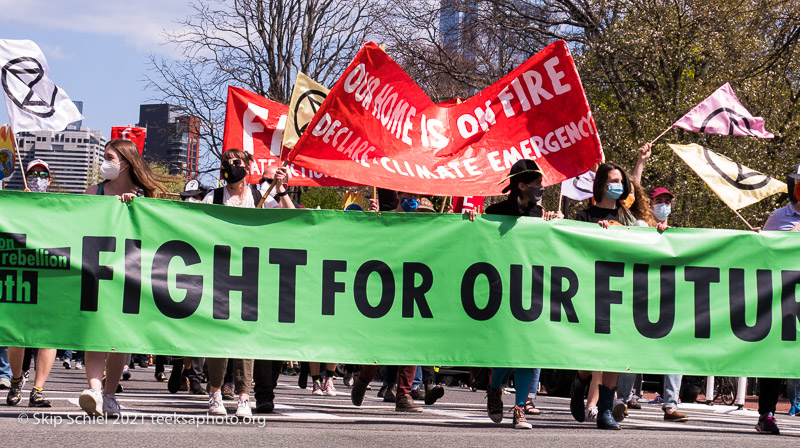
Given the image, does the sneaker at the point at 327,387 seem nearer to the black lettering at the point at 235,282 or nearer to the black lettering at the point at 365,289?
the black lettering at the point at 365,289

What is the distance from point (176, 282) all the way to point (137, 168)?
0.90 metres

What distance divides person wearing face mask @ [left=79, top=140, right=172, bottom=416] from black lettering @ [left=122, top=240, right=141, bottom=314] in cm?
33

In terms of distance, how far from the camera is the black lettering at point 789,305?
8.99 m

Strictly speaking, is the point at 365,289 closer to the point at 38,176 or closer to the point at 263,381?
the point at 263,381

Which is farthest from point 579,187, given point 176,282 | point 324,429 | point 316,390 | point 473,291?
point 324,429

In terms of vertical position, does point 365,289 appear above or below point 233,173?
below

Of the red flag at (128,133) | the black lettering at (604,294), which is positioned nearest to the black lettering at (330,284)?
the black lettering at (604,294)

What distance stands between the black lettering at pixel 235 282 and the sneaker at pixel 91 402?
107cm

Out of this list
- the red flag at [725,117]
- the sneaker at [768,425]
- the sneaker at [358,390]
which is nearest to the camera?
the sneaker at [768,425]

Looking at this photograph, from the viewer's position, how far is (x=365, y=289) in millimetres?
8391

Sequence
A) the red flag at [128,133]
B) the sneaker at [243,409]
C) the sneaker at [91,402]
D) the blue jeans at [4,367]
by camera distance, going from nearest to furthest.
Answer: the sneaker at [91,402]
the sneaker at [243,409]
the blue jeans at [4,367]
the red flag at [128,133]

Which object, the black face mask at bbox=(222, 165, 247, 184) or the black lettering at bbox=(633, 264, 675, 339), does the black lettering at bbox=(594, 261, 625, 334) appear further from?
the black face mask at bbox=(222, 165, 247, 184)

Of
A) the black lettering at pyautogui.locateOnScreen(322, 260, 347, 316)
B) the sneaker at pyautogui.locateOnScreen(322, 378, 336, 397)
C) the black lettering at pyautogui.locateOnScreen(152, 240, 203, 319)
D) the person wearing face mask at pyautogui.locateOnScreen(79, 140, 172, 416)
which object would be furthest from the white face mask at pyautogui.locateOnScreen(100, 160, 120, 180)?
the sneaker at pyautogui.locateOnScreen(322, 378, 336, 397)

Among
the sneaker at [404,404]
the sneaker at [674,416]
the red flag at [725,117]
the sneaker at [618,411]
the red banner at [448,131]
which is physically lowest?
the sneaker at [674,416]
